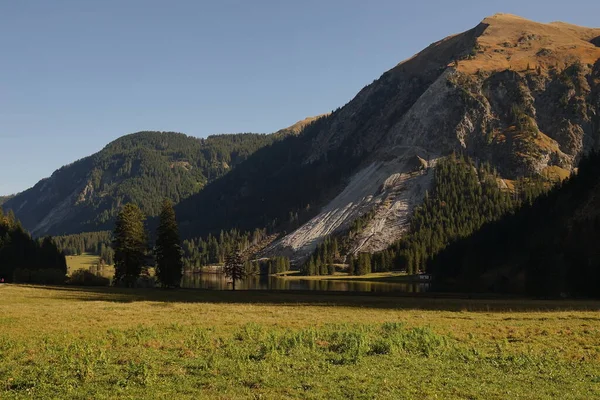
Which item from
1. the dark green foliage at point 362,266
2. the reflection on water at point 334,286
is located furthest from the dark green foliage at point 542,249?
the dark green foliage at point 362,266

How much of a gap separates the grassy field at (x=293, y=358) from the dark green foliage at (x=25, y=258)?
57240 millimetres

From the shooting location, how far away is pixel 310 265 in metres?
192

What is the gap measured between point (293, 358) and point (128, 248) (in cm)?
6444

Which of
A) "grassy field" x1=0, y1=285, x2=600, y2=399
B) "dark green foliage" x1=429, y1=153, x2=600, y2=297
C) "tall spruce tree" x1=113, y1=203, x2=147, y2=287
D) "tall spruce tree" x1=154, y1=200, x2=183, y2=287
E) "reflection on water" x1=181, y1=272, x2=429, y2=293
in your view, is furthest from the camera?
"reflection on water" x1=181, y1=272, x2=429, y2=293

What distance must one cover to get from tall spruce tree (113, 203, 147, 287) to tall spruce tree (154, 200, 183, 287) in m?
3.00

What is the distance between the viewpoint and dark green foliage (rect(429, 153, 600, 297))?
7112 cm

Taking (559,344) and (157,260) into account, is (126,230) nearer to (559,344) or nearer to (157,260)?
(157,260)

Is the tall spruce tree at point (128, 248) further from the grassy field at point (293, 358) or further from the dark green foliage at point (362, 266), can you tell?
the dark green foliage at point (362, 266)

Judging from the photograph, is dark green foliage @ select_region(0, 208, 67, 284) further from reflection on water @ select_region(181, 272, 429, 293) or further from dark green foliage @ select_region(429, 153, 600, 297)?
dark green foliage @ select_region(429, 153, 600, 297)

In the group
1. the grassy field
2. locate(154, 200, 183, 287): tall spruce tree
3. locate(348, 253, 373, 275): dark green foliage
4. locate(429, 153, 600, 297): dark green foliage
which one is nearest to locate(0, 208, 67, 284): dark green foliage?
locate(154, 200, 183, 287): tall spruce tree

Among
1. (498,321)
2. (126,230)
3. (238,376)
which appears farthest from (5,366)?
(126,230)

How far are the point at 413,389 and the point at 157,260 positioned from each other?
71444mm

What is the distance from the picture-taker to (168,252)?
8119 centimetres

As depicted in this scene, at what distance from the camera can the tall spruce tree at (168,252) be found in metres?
80.0
